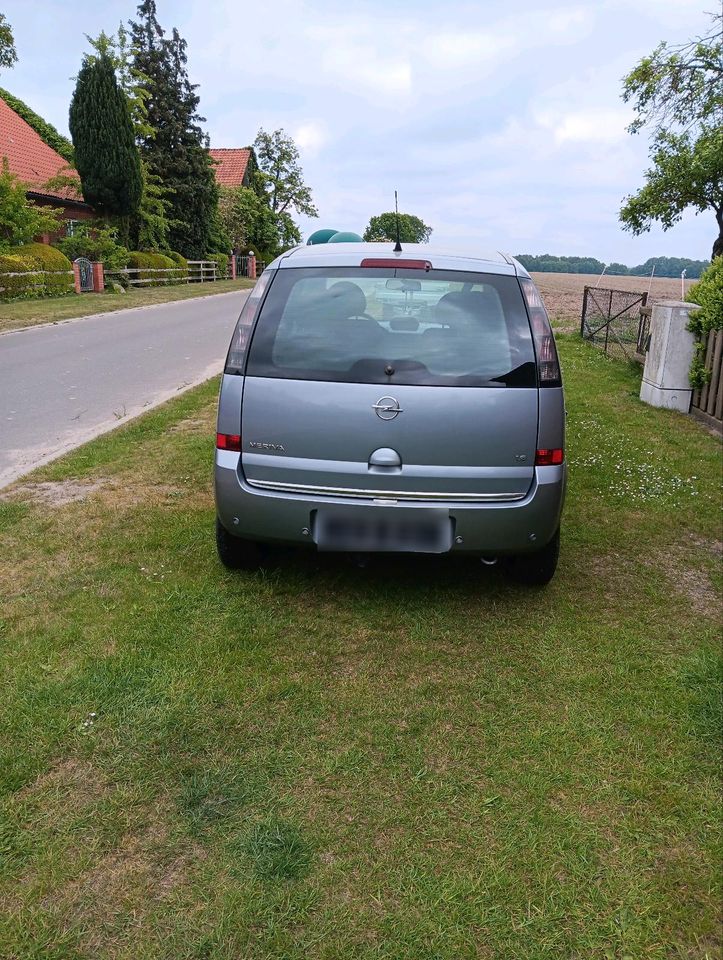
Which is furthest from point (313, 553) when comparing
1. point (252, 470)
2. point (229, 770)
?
point (229, 770)

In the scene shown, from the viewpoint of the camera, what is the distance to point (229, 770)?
2.73 m

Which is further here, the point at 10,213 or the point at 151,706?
the point at 10,213

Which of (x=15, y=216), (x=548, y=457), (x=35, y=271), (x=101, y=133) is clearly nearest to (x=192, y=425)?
(x=548, y=457)

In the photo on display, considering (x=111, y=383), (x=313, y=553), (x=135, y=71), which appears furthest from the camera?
(x=135, y=71)

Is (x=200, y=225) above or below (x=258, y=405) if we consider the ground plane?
above

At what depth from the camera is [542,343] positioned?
3727 millimetres

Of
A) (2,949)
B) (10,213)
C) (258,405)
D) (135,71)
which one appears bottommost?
(2,949)

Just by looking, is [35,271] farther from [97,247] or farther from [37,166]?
[37,166]

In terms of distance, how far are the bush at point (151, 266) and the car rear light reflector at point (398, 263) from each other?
3102 centimetres

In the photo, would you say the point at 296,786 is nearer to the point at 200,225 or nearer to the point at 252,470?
the point at 252,470

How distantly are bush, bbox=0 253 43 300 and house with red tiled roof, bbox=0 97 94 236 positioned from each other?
704 cm

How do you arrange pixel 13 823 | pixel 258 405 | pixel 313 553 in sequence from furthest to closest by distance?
pixel 313 553 → pixel 258 405 → pixel 13 823

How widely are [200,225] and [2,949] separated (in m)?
43.6

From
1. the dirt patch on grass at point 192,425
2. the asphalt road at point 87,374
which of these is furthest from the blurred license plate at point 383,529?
the dirt patch on grass at point 192,425
